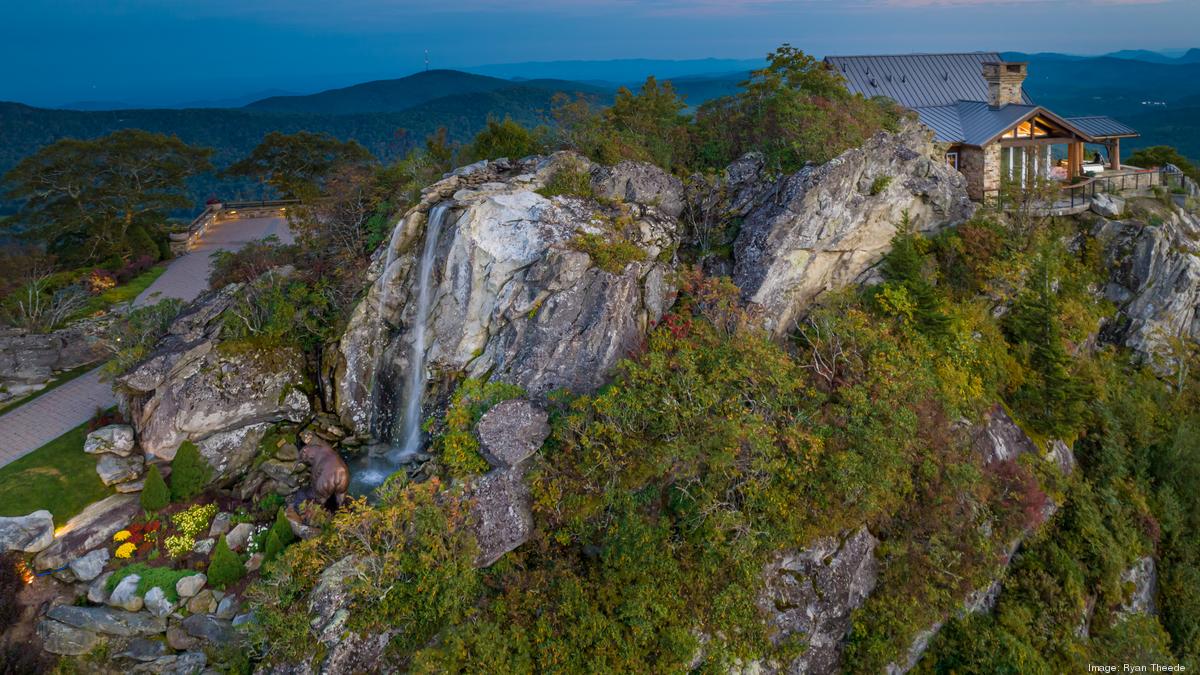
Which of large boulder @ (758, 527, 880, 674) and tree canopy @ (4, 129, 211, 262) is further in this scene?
tree canopy @ (4, 129, 211, 262)

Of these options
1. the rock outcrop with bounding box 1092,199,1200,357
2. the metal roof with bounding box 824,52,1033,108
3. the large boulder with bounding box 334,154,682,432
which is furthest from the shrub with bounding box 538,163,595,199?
the metal roof with bounding box 824,52,1033,108

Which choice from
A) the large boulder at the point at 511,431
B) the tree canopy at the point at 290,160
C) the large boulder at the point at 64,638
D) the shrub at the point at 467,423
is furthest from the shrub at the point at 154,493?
the tree canopy at the point at 290,160

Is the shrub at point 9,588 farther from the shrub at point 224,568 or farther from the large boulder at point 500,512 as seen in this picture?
the large boulder at point 500,512

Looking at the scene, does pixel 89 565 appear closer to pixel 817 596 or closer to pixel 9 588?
pixel 9 588

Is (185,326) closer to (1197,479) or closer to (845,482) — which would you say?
(845,482)

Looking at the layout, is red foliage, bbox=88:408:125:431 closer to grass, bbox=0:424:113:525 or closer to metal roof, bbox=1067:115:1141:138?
grass, bbox=0:424:113:525
